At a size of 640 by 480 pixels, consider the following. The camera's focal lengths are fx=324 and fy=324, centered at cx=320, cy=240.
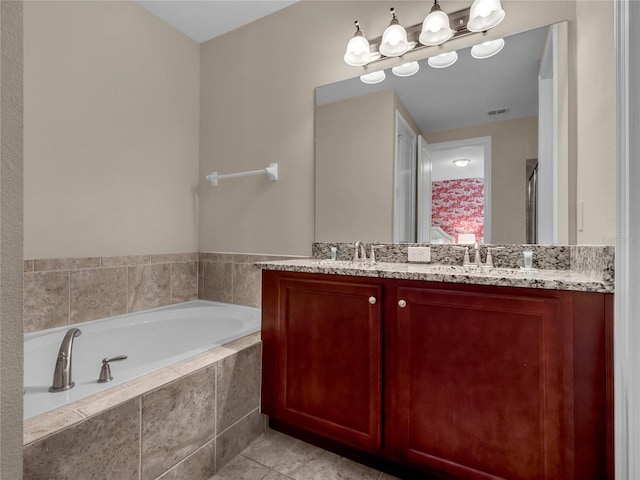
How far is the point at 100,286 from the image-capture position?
2.01 m

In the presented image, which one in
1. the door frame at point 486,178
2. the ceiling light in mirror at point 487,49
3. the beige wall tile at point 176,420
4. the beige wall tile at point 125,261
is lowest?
the beige wall tile at point 176,420

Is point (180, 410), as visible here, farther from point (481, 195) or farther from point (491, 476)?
point (481, 195)

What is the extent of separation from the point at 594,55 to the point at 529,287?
3.12 feet

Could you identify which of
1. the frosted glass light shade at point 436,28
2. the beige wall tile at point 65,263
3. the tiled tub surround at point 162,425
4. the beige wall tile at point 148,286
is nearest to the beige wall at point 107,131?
the beige wall tile at point 65,263

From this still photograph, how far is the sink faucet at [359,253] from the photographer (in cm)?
190

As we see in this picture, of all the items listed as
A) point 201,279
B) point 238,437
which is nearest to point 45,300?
point 201,279

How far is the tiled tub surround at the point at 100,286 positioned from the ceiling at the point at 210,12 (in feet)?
5.66

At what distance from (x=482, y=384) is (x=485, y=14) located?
1.69 metres

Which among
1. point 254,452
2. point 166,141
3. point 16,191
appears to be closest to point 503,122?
point 16,191

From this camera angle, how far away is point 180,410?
126 cm

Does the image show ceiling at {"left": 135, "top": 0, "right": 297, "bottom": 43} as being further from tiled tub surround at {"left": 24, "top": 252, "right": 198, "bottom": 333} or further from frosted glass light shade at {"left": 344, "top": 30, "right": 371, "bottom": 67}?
tiled tub surround at {"left": 24, "top": 252, "right": 198, "bottom": 333}

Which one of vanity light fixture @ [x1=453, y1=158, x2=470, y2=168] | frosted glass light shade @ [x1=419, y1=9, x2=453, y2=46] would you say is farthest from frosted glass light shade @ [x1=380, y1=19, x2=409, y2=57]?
vanity light fixture @ [x1=453, y1=158, x2=470, y2=168]

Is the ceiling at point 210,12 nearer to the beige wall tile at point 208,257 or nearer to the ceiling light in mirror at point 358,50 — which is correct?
the ceiling light in mirror at point 358,50

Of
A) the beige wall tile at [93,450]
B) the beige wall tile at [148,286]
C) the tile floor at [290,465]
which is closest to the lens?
the beige wall tile at [93,450]
